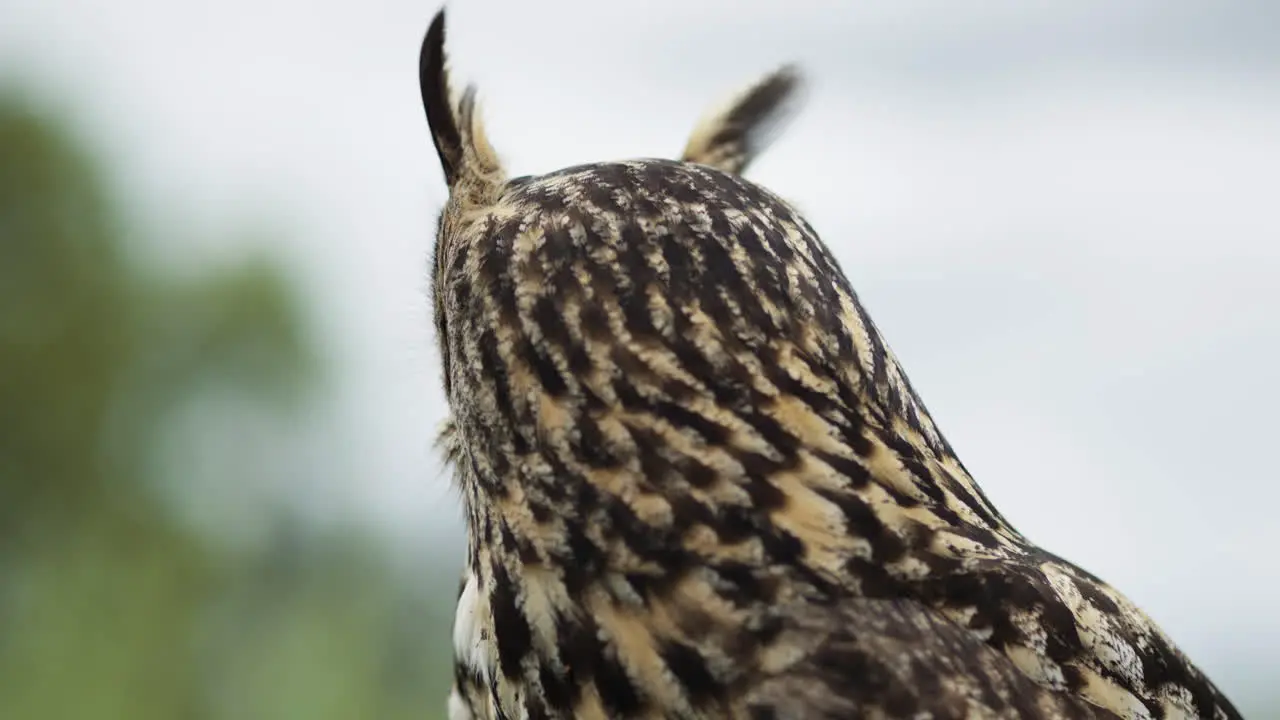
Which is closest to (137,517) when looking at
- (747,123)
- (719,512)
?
(747,123)

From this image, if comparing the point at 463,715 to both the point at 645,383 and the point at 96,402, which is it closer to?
the point at 645,383

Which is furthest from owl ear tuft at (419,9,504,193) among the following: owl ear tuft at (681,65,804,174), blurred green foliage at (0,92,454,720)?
blurred green foliage at (0,92,454,720)

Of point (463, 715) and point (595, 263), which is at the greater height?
point (595, 263)

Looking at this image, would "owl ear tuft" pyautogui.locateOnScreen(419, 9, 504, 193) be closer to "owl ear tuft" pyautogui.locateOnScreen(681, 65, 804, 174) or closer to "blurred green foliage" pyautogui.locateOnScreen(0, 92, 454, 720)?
"owl ear tuft" pyautogui.locateOnScreen(681, 65, 804, 174)

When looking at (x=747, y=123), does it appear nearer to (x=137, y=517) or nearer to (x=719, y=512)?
(x=719, y=512)

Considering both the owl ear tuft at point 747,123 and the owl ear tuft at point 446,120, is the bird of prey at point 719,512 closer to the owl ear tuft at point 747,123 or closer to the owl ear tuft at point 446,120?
the owl ear tuft at point 446,120

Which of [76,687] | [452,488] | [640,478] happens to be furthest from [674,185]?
[76,687]
